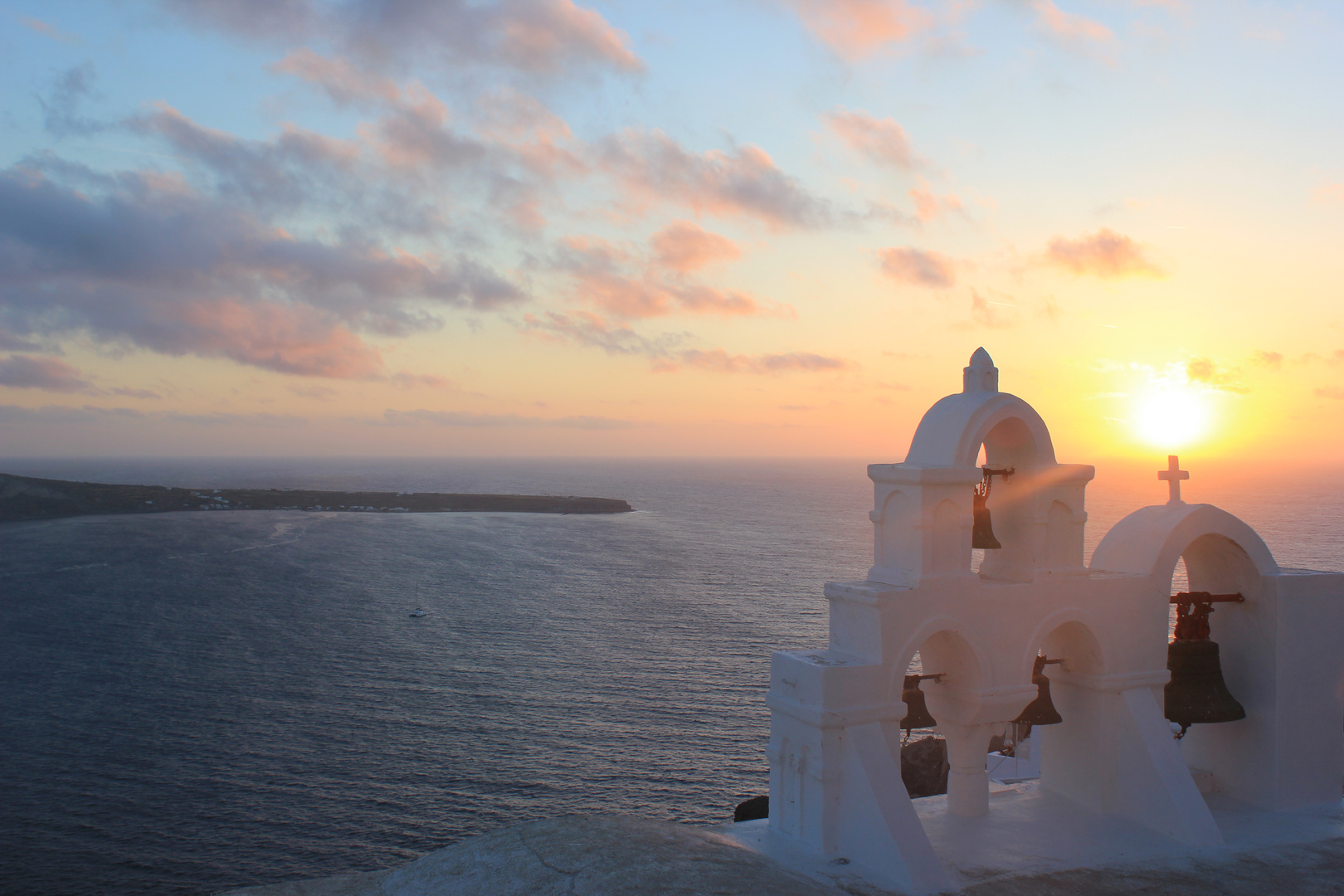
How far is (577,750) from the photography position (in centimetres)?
3497

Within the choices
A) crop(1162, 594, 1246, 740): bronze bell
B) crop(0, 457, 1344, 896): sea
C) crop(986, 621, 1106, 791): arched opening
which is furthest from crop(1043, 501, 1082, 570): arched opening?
crop(0, 457, 1344, 896): sea

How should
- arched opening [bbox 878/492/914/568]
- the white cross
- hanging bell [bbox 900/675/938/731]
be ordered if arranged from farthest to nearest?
the white cross
hanging bell [bbox 900/675/938/731]
arched opening [bbox 878/492/914/568]

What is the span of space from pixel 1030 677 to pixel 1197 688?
3256 mm

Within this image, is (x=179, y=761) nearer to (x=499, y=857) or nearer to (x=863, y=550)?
(x=499, y=857)

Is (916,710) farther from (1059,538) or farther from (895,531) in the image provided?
(1059,538)

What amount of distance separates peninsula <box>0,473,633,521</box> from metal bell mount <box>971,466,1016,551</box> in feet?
431

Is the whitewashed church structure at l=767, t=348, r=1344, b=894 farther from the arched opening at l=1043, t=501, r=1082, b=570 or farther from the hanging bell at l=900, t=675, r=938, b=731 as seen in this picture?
the hanging bell at l=900, t=675, r=938, b=731

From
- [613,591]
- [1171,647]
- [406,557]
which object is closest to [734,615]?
[613,591]

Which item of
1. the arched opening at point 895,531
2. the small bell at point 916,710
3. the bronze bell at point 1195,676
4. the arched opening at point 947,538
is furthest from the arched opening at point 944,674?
the bronze bell at point 1195,676

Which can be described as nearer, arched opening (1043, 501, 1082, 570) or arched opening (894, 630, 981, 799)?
arched opening (894, 630, 981, 799)

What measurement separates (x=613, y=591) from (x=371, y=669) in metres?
26.1

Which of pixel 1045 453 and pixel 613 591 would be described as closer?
pixel 1045 453

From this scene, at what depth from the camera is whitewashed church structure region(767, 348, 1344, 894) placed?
389 inches

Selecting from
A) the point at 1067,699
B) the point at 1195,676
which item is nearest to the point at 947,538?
the point at 1067,699
